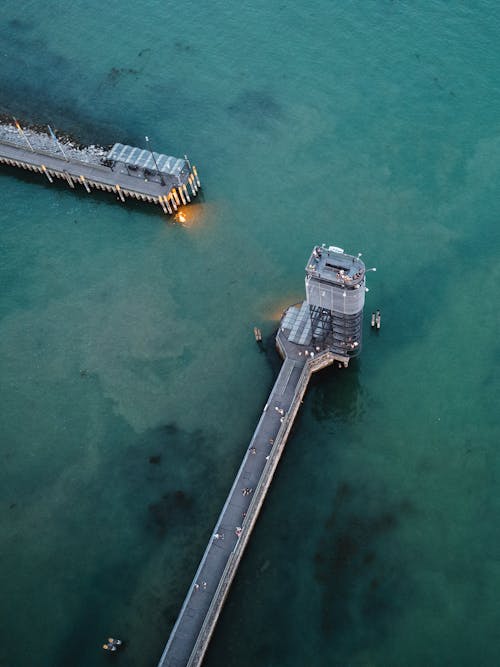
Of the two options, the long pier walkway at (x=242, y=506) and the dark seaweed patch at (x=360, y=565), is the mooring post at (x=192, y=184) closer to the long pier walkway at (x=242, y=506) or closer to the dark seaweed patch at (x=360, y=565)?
the long pier walkway at (x=242, y=506)

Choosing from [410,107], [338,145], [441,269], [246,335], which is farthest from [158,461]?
[410,107]

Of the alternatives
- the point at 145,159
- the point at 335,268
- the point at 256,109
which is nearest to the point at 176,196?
the point at 145,159

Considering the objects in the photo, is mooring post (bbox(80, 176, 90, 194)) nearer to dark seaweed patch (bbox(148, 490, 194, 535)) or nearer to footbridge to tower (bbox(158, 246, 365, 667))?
footbridge to tower (bbox(158, 246, 365, 667))

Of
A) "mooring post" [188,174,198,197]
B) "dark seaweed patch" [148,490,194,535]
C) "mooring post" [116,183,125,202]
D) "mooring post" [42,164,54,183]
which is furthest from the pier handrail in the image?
"mooring post" [42,164,54,183]

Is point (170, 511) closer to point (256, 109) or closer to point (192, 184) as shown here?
point (192, 184)

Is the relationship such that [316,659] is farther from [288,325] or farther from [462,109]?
[462,109]

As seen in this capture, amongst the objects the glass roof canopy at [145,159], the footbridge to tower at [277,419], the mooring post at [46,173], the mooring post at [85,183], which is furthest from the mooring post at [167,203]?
the footbridge to tower at [277,419]
